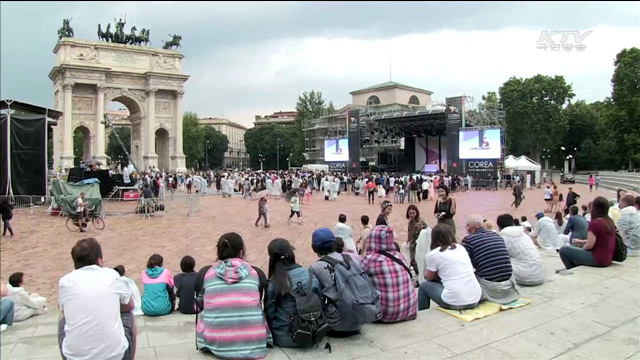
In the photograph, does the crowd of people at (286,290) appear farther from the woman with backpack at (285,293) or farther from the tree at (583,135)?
the tree at (583,135)

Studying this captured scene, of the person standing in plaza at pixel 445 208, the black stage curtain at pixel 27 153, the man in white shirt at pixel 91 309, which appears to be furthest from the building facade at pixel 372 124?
the man in white shirt at pixel 91 309

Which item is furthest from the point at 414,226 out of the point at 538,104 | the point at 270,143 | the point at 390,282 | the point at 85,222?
the point at 270,143

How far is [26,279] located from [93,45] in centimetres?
4377

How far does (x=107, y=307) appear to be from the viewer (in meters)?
3.01

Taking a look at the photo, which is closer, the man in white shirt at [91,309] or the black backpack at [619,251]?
the man in white shirt at [91,309]

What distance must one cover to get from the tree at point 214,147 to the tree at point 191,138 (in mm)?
16485

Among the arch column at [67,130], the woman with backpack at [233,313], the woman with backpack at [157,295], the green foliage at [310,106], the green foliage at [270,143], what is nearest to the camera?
the woman with backpack at [233,313]

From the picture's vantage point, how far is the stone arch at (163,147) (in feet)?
166

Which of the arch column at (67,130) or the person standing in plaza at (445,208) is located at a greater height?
the arch column at (67,130)

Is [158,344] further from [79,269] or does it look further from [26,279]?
[26,279]

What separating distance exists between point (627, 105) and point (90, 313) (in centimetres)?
3995

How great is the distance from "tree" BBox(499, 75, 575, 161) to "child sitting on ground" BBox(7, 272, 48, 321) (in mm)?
57285

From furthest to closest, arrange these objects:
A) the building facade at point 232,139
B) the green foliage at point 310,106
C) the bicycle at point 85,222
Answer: the building facade at point 232,139 < the green foliage at point 310,106 < the bicycle at point 85,222

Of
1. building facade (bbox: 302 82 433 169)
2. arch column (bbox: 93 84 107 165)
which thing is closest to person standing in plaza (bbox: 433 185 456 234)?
building facade (bbox: 302 82 433 169)
